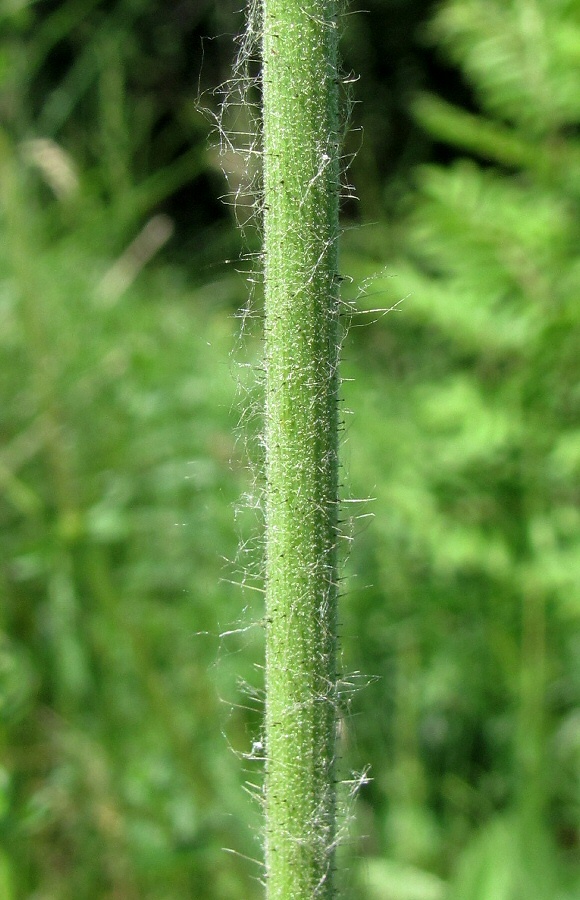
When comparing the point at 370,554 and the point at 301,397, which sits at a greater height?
the point at 301,397

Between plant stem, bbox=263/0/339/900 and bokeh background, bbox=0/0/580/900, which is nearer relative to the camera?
plant stem, bbox=263/0/339/900

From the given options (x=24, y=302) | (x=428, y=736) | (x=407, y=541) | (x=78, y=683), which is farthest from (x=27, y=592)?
(x=428, y=736)

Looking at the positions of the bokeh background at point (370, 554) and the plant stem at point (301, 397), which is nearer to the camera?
the plant stem at point (301, 397)

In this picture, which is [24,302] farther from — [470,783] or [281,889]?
[470,783]
